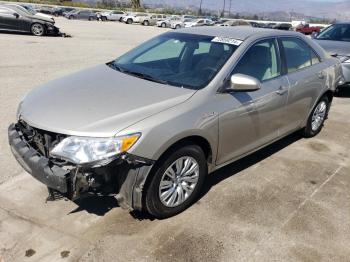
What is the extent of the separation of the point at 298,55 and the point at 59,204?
351cm

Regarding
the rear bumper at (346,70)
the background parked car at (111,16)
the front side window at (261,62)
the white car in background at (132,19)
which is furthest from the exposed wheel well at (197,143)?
the background parked car at (111,16)

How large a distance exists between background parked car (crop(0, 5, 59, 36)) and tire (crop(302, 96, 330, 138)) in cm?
1630

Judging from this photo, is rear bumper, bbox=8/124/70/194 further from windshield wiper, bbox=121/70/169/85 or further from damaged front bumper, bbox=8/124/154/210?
windshield wiper, bbox=121/70/169/85

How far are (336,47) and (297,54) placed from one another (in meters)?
4.07

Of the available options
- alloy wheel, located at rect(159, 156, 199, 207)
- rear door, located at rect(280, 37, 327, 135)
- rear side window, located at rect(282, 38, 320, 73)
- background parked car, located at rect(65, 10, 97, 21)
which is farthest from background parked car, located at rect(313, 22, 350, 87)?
background parked car, located at rect(65, 10, 97, 21)

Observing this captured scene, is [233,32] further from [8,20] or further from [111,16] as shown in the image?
[111,16]

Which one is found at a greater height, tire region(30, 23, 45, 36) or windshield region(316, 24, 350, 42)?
windshield region(316, 24, 350, 42)

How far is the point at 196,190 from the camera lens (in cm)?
370

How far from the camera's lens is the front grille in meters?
3.04

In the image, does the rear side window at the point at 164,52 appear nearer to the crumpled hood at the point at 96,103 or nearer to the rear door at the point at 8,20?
the crumpled hood at the point at 96,103

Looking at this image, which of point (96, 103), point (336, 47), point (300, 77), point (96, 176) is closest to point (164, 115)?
point (96, 103)

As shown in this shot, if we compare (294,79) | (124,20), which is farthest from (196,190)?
(124,20)

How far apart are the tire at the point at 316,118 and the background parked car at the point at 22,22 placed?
1630 centimetres

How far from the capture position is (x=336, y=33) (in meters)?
9.38
